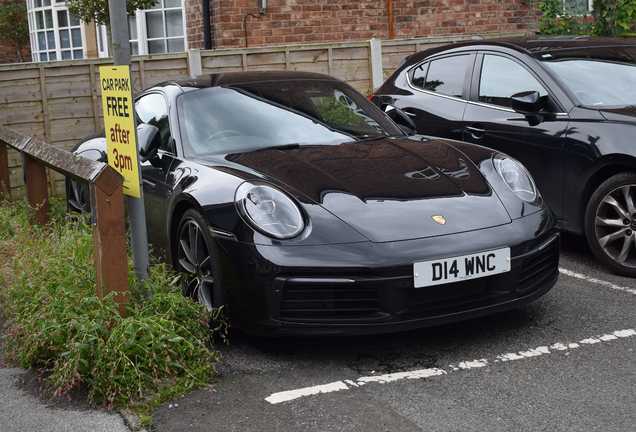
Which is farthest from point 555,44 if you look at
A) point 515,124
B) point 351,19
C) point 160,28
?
point 160,28

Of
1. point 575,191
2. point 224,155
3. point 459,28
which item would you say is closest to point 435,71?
point 575,191

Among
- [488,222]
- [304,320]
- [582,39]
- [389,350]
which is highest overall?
[582,39]

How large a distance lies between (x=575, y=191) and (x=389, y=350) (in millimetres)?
1934

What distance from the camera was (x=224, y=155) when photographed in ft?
→ 13.2

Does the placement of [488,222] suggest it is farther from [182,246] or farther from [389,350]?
[182,246]

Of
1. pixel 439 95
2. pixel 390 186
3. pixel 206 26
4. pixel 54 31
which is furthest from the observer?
pixel 54 31

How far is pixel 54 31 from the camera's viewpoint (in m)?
17.1

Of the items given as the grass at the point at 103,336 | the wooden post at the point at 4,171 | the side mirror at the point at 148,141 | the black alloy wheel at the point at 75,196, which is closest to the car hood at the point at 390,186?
the side mirror at the point at 148,141

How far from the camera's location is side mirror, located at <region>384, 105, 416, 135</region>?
482 centimetres

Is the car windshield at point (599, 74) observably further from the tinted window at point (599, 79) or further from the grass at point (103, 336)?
the grass at point (103, 336)

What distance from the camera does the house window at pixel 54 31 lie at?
661 inches

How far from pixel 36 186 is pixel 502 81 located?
3.49 metres

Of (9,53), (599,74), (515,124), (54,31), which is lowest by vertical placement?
(515,124)

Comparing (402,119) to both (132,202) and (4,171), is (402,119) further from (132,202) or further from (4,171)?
(4,171)
